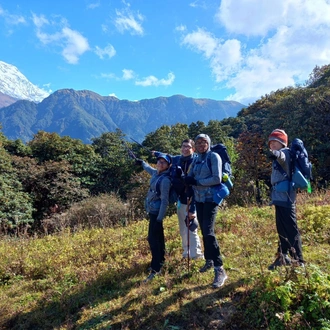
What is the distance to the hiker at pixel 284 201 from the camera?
3117 mm

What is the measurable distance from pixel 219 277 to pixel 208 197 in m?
1.02

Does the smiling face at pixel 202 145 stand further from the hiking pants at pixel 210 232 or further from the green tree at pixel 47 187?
the green tree at pixel 47 187

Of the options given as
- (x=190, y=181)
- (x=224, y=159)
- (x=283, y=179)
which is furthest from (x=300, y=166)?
(x=190, y=181)

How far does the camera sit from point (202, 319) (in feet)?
9.43

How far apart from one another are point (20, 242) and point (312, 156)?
13.9 m

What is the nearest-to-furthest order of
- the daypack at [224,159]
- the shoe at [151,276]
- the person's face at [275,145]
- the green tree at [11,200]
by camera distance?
the person's face at [275,145] → the daypack at [224,159] → the shoe at [151,276] → the green tree at [11,200]

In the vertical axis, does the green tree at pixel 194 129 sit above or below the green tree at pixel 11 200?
above

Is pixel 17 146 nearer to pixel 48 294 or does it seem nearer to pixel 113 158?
pixel 113 158

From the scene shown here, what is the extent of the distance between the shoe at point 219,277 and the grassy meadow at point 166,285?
0.22ft

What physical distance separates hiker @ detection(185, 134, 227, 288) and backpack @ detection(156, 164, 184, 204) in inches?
9.4

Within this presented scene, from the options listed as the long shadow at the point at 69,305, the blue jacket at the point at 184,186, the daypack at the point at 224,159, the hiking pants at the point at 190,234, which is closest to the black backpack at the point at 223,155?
the daypack at the point at 224,159

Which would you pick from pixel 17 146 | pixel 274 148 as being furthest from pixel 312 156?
pixel 17 146

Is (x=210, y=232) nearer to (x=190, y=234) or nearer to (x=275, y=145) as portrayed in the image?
(x=190, y=234)

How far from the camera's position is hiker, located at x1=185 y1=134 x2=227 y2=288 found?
3354 millimetres
